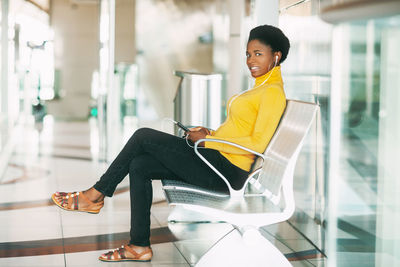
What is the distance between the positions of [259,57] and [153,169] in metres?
0.80

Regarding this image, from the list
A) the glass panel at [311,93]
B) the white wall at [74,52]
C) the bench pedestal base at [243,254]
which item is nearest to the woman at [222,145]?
the bench pedestal base at [243,254]

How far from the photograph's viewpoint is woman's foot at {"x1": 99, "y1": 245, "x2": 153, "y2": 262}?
325cm

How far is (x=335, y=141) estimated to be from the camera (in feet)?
10.5

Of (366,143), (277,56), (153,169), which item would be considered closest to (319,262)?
(366,143)

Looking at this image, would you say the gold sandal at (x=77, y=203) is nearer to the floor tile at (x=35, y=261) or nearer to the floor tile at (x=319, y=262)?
the floor tile at (x=35, y=261)

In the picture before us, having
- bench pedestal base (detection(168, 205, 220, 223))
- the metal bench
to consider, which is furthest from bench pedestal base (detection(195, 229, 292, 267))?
bench pedestal base (detection(168, 205, 220, 223))

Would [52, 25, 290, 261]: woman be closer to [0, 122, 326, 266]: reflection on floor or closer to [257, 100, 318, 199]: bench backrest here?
[257, 100, 318, 199]: bench backrest

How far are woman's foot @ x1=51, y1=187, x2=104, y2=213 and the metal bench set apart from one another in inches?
21.8

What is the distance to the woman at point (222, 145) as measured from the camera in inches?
111

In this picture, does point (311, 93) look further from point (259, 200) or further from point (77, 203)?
point (77, 203)

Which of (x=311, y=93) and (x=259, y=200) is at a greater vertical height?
(x=311, y=93)

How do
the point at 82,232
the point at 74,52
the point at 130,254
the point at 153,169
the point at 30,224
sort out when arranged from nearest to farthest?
1. the point at 153,169
2. the point at 130,254
3. the point at 82,232
4. the point at 30,224
5. the point at 74,52

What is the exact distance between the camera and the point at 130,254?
3256 mm

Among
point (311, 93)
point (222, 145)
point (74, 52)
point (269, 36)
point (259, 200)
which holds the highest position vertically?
point (74, 52)
